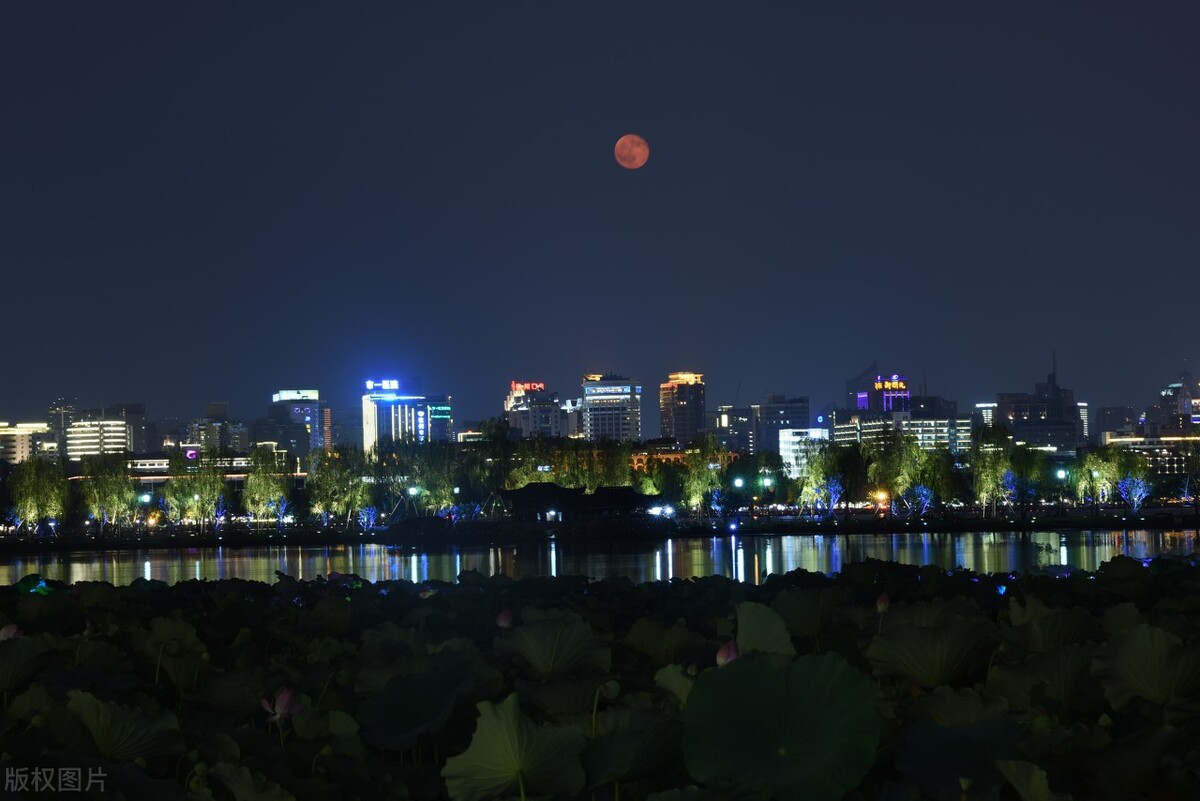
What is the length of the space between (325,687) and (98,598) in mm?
6042

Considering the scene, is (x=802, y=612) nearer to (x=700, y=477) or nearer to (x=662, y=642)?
(x=662, y=642)

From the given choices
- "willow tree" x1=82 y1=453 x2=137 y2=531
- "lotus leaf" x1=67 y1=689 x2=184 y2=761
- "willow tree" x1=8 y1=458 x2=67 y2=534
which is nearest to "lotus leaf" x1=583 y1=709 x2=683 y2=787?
"lotus leaf" x1=67 y1=689 x2=184 y2=761

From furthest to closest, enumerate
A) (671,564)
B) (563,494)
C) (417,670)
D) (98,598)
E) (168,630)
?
1. (563,494)
2. (671,564)
3. (98,598)
4. (168,630)
5. (417,670)

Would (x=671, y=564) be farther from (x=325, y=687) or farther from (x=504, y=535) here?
(x=325, y=687)

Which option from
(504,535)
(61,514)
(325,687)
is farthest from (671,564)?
(61,514)

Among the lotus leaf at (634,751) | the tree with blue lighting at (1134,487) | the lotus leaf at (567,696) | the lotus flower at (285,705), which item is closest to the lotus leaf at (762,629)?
the lotus leaf at (567,696)

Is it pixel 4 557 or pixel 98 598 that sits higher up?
pixel 98 598

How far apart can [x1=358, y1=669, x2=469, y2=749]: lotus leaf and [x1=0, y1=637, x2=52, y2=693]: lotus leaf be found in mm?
2237

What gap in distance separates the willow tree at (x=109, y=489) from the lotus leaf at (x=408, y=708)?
12424cm

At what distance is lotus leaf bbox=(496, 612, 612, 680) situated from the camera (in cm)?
562

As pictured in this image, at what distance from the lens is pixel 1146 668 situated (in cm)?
482

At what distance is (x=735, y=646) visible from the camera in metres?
4.79

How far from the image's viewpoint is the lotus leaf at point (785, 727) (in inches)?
120

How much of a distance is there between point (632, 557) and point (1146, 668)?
214 ft
